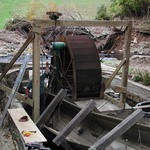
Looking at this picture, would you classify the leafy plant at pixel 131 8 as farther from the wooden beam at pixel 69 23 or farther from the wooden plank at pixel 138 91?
the wooden beam at pixel 69 23

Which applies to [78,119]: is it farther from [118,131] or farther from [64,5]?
Answer: [64,5]

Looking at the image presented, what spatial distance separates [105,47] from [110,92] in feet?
41.2

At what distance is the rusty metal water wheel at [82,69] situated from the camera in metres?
10.4

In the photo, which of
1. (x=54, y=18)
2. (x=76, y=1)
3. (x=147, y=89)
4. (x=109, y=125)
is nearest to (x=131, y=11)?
(x=76, y=1)

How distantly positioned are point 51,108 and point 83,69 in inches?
92.3

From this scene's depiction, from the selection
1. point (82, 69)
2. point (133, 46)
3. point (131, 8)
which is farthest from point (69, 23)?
point (131, 8)

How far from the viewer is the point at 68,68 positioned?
11.3 metres

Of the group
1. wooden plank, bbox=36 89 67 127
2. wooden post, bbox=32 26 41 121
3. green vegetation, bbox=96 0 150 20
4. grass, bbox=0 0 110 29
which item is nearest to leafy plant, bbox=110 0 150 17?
green vegetation, bbox=96 0 150 20

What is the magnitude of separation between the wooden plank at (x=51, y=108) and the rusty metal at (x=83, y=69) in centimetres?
199

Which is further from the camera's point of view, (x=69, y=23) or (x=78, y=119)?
(x=69, y=23)

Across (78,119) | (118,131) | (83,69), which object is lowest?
(78,119)

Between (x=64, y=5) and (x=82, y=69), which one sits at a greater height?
(x=64, y=5)

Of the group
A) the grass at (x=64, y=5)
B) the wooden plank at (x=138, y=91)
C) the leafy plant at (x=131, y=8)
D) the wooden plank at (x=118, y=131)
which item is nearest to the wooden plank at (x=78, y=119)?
the wooden plank at (x=118, y=131)

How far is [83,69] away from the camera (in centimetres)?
1038
